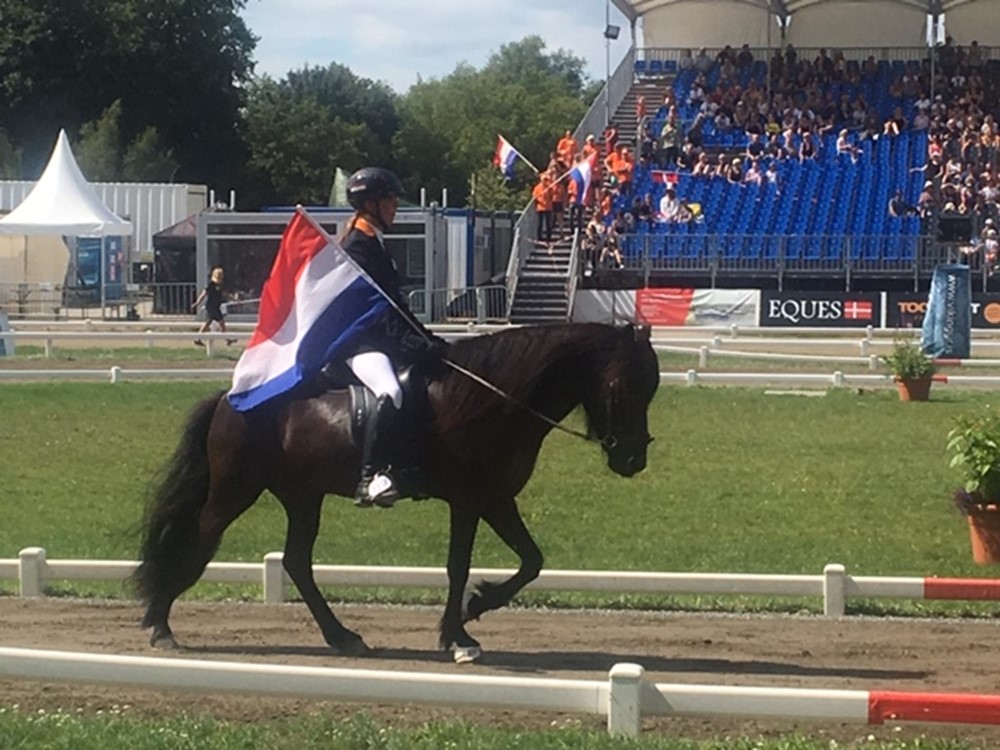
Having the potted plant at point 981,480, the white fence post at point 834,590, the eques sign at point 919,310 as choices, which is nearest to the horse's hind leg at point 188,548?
the white fence post at point 834,590

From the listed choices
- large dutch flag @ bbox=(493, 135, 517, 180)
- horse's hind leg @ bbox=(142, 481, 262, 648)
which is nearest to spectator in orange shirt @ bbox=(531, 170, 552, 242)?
large dutch flag @ bbox=(493, 135, 517, 180)

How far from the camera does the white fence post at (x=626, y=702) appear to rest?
709 cm

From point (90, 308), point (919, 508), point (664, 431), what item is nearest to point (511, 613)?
point (919, 508)

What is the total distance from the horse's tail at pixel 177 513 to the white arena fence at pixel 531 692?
5.07 feet

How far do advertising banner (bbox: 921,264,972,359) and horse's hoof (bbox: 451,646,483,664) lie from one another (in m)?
21.5

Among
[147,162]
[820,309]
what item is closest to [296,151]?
[147,162]

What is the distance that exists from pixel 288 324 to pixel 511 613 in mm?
2637

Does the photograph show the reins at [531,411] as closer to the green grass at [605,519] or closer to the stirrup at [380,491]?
the stirrup at [380,491]

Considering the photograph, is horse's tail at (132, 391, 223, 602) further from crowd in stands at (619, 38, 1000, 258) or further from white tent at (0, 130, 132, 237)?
crowd in stands at (619, 38, 1000, 258)

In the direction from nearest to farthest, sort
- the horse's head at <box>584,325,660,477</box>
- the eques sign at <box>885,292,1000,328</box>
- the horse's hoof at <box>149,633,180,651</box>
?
the horse's head at <box>584,325,660,477</box>, the horse's hoof at <box>149,633,180,651</box>, the eques sign at <box>885,292,1000,328</box>

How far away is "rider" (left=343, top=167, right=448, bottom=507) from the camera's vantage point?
8719 mm

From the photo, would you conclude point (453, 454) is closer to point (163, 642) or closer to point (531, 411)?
point (531, 411)

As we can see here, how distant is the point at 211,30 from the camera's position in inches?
3214

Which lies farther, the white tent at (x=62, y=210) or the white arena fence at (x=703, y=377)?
the white tent at (x=62, y=210)
